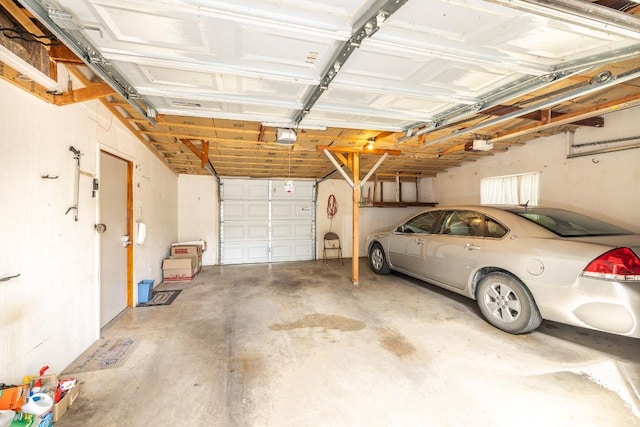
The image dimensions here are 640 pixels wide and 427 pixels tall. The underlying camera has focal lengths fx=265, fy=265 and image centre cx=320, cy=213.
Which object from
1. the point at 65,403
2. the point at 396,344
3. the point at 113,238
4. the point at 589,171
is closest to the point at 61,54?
the point at 113,238

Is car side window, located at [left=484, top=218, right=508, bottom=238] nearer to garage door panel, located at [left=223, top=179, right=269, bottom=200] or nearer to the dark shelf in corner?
the dark shelf in corner

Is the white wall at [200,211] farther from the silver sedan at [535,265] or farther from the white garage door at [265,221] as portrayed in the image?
the silver sedan at [535,265]

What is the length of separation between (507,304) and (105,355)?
4.07 meters

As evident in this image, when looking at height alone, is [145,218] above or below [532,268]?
above

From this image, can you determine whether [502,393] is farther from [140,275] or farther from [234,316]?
[140,275]

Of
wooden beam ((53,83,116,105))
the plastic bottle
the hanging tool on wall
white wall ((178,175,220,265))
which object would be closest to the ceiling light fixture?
wooden beam ((53,83,116,105))

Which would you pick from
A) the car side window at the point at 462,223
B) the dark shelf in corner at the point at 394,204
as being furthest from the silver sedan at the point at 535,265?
the dark shelf in corner at the point at 394,204

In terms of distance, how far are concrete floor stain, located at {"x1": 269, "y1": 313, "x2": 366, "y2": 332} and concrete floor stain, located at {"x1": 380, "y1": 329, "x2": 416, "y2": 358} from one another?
31 cm

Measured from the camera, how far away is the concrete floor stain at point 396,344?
2507mm

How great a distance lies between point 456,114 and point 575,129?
9.12 ft

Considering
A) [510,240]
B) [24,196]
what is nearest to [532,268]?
[510,240]

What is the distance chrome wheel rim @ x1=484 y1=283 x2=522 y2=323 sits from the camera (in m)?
2.82

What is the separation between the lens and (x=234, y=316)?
3.39 m

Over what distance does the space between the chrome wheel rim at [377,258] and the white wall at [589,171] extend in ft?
9.51
